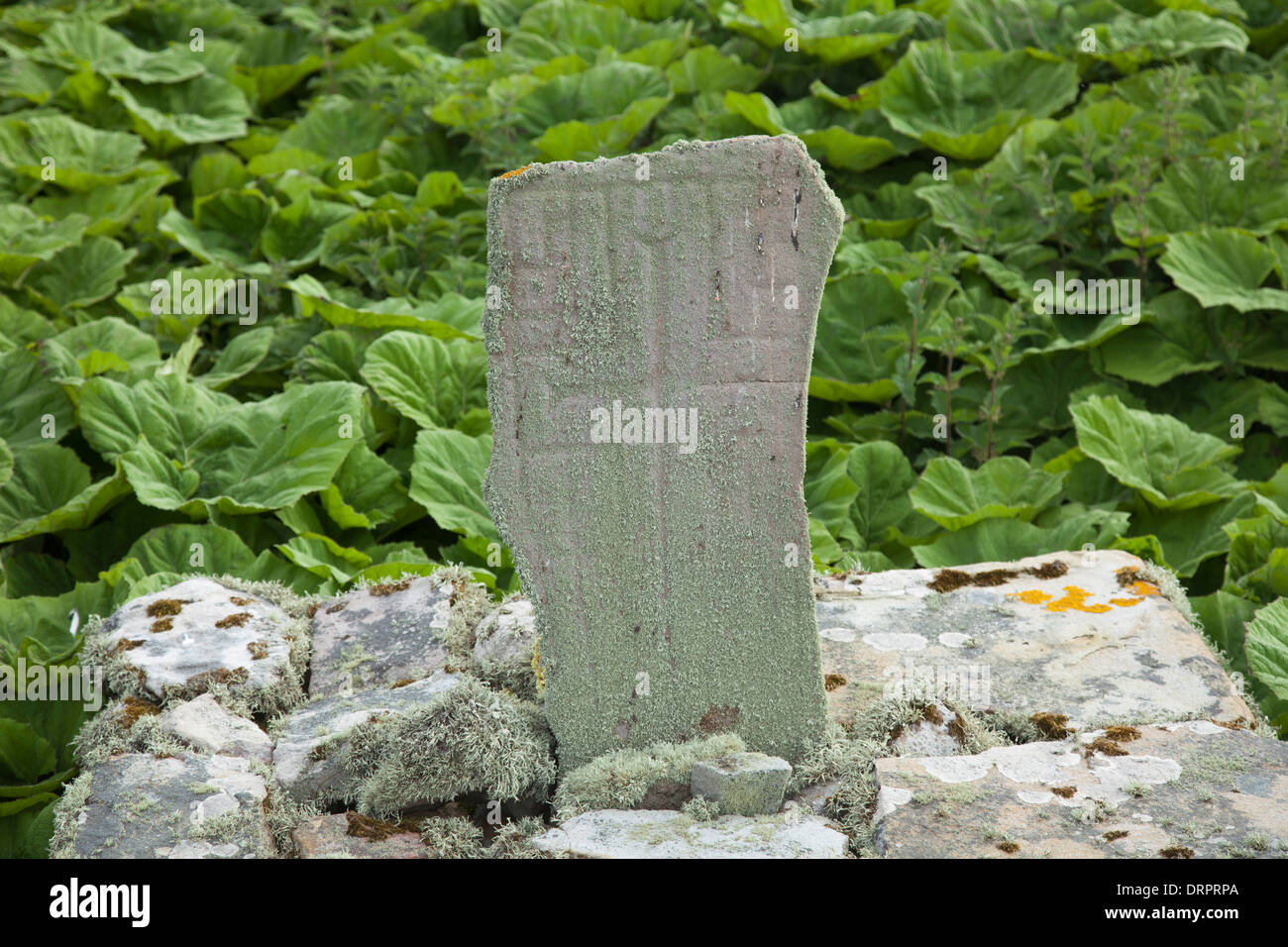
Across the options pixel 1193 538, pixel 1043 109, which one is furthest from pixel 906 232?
pixel 1193 538

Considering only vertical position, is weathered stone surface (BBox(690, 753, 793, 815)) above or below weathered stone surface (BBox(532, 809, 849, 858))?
above

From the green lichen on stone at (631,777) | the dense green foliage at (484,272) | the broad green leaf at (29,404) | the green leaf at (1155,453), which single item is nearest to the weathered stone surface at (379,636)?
the dense green foliage at (484,272)

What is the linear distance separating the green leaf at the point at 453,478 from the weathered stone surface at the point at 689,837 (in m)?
1.77

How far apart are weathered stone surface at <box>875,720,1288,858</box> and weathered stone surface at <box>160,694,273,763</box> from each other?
153cm

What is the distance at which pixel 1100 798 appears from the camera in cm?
278

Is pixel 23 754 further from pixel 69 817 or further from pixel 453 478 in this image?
pixel 453 478

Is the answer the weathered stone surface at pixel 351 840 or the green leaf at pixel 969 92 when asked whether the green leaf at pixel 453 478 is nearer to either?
the weathered stone surface at pixel 351 840

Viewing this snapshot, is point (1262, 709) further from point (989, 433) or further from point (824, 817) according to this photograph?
point (989, 433)

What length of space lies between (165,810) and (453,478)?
76.2 inches

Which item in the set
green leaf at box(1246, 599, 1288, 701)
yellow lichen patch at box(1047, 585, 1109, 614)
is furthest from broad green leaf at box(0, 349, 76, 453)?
green leaf at box(1246, 599, 1288, 701)

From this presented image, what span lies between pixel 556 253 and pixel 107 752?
1643mm

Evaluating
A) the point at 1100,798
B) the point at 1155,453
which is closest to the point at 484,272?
the point at 1155,453

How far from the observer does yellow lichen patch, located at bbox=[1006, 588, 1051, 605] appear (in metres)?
3.73

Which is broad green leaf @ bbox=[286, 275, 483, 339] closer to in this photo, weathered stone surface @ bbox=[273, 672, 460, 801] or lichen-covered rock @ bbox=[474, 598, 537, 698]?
lichen-covered rock @ bbox=[474, 598, 537, 698]
